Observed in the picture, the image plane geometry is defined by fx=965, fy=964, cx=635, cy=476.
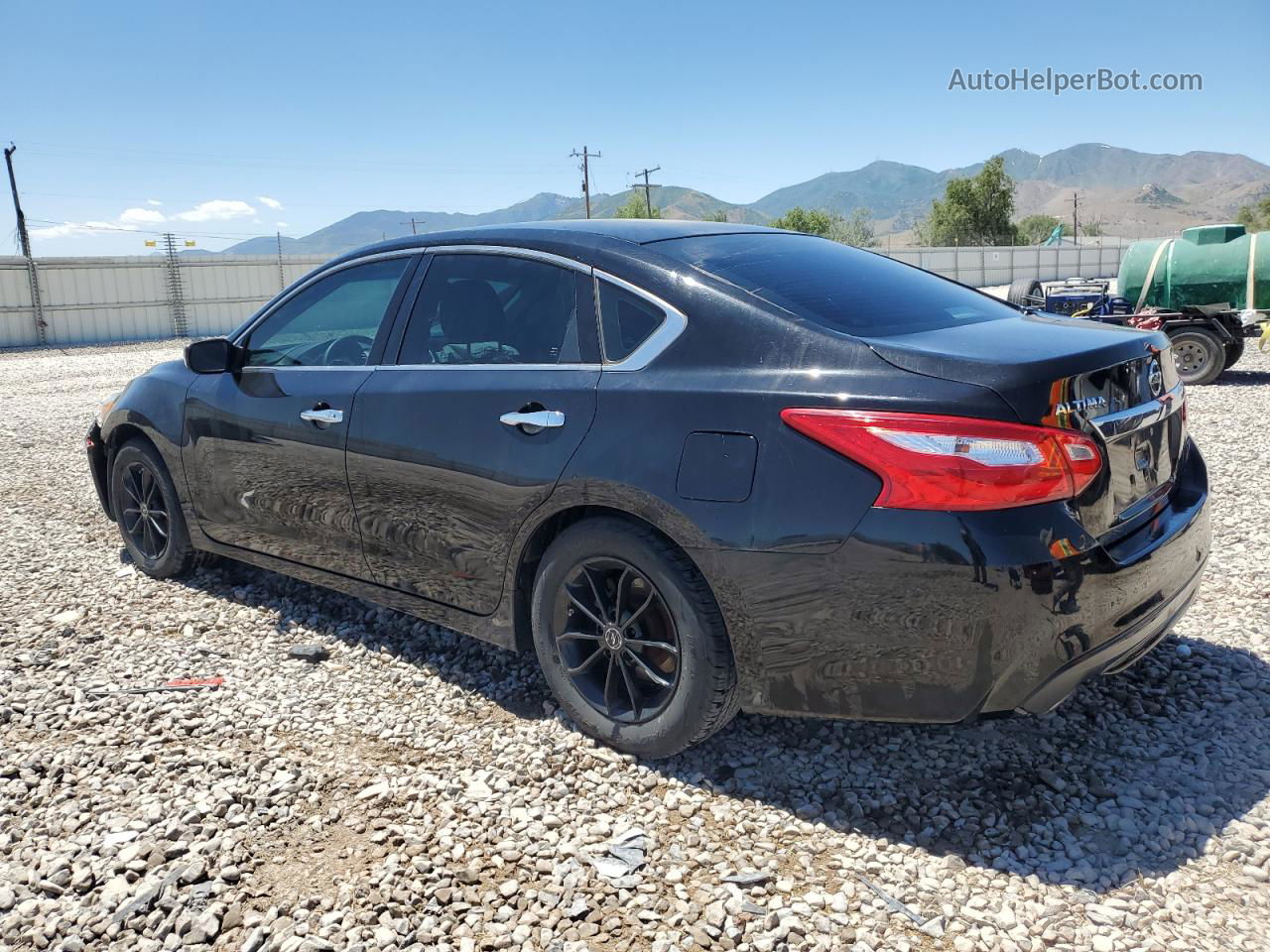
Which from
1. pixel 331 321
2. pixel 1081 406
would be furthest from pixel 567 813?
pixel 331 321

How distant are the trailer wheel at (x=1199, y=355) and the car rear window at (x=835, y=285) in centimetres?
1025

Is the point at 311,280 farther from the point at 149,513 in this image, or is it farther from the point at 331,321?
the point at 149,513

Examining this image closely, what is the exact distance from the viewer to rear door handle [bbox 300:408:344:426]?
3707mm

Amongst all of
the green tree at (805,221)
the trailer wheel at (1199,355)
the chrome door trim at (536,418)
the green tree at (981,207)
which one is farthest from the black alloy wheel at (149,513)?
the green tree at (805,221)

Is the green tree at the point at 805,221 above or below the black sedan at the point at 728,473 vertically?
above

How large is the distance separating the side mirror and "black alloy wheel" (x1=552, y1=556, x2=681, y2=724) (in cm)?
210

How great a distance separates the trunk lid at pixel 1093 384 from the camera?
239cm

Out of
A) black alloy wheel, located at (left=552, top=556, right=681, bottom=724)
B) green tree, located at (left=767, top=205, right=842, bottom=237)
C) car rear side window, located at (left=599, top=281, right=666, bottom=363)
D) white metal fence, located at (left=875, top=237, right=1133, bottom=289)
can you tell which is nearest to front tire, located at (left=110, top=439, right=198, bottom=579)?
black alloy wheel, located at (left=552, top=556, right=681, bottom=724)

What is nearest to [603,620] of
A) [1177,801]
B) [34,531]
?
[1177,801]

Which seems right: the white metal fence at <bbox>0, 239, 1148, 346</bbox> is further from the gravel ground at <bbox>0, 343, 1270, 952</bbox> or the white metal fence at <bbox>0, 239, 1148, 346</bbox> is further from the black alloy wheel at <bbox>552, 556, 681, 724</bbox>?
the black alloy wheel at <bbox>552, 556, 681, 724</bbox>

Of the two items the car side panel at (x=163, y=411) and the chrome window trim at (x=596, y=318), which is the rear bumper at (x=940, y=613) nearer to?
the chrome window trim at (x=596, y=318)

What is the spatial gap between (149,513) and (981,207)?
269 ft

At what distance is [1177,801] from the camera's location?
9.14ft

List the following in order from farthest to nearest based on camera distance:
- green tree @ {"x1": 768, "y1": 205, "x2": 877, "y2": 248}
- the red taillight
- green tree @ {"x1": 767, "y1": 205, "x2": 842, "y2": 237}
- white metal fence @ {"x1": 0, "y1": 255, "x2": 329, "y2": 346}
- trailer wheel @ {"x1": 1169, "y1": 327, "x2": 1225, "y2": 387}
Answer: green tree @ {"x1": 768, "y1": 205, "x2": 877, "y2": 248} → green tree @ {"x1": 767, "y1": 205, "x2": 842, "y2": 237} → white metal fence @ {"x1": 0, "y1": 255, "x2": 329, "y2": 346} → trailer wheel @ {"x1": 1169, "y1": 327, "x2": 1225, "y2": 387} → the red taillight
